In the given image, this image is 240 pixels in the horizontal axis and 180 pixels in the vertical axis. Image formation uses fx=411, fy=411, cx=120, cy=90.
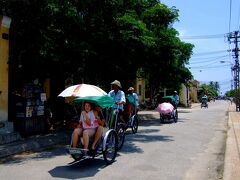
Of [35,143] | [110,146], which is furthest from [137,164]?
[35,143]

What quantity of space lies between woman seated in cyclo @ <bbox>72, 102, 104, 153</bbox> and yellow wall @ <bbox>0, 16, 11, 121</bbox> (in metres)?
5.11

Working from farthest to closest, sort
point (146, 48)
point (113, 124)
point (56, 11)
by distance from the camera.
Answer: point (146, 48), point (56, 11), point (113, 124)

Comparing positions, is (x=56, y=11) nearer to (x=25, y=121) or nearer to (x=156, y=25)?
(x=25, y=121)

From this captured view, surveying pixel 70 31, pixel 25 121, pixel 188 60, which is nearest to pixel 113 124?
pixel 25 121

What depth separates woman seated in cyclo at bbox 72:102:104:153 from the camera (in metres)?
9.05

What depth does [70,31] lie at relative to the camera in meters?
15.0

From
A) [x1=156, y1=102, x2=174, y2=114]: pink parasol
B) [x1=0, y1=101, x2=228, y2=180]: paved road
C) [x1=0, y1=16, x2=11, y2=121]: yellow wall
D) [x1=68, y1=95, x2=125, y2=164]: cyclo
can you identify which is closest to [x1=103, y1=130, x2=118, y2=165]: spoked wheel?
[x1=68, y1=95, x2=125, y2=164]: cyclo

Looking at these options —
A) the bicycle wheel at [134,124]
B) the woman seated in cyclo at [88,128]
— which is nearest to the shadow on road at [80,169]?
the woman seated in cyclo at [88,128]

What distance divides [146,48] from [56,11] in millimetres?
7150

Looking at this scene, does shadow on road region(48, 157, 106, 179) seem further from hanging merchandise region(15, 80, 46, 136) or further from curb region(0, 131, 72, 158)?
hanging merchandise region(15, 80, 46, 136)

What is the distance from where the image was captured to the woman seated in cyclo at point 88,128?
29.7 feet

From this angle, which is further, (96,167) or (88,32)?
(88,32)

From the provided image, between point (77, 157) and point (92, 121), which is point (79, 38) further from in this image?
point (77, 157)

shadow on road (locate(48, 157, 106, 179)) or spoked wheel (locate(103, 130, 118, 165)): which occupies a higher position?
spoked wheel (locate(103, 130, 118, 165))
